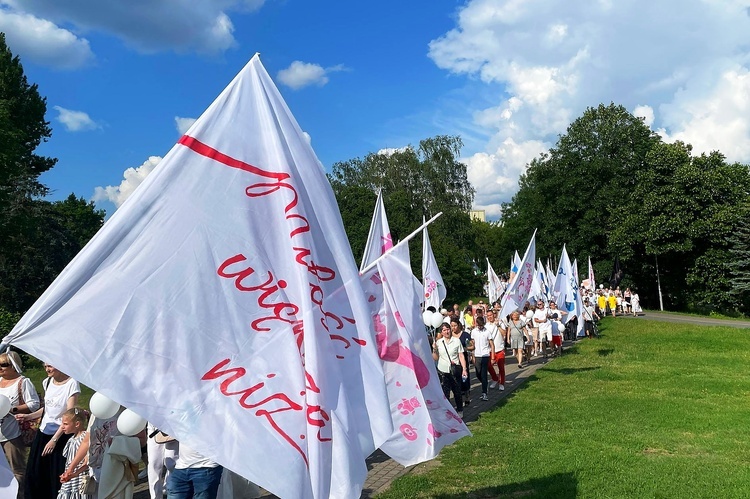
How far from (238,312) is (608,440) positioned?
780 centimetres

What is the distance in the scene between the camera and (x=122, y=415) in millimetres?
5445

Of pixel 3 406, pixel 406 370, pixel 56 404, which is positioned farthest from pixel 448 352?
pixel 3 406

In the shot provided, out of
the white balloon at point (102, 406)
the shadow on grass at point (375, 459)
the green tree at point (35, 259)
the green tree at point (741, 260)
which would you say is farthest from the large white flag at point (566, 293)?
the green tree at point (35, 259)

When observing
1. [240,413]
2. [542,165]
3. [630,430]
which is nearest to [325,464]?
[240,413]

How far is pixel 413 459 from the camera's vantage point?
5.50 meters

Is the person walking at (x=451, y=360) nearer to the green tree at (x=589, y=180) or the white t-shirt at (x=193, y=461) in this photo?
the white t-shirt at (x=193, y=461)

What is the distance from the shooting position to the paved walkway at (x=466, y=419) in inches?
302

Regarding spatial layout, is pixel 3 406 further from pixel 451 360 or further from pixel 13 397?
pixel 451 360

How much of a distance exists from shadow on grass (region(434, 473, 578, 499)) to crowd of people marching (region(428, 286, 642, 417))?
404cm

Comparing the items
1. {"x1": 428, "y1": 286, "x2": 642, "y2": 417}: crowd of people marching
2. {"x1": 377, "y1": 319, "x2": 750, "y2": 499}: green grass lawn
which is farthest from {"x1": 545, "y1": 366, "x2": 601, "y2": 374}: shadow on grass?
{"x1": 428, "y1": 286, "x2": 642, "y2": 417}: crowd of people marching

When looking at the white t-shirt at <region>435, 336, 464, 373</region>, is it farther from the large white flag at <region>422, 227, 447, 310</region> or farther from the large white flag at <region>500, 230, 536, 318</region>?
the large white flag at <region>422, 227, 447, 310</region>

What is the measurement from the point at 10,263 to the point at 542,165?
4041 cm

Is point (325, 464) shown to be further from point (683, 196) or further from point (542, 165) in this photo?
point (542, 165)

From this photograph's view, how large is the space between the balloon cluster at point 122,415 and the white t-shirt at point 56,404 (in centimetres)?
88
